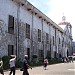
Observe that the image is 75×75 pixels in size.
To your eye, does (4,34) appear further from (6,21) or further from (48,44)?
(48,44)

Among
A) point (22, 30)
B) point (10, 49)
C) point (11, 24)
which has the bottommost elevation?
point (10, 49)

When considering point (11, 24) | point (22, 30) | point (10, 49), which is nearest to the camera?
Answer: point (10, 49)

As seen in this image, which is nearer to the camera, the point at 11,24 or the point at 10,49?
the point at 10,49

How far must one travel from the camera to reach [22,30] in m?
33.1

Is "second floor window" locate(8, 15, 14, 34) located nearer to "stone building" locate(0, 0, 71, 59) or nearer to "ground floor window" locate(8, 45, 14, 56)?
"stone building" locate(0, 0, 71, 59)

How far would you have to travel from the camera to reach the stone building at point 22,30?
1091 inches

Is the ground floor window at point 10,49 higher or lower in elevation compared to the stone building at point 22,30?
lower

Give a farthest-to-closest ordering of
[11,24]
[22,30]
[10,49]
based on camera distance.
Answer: [22,30]
[11,24]
[10,49]

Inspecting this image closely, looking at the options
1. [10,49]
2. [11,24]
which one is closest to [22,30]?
[11,24]

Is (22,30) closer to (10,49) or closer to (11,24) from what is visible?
(11,24)

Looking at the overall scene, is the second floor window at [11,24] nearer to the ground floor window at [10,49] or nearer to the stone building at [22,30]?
the stone building at [22,30]

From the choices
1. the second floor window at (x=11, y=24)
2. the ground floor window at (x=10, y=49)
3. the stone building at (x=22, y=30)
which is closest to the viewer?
the stone building at (x=22, y=30)

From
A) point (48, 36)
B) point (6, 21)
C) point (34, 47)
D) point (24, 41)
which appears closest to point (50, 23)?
point (48, 36)

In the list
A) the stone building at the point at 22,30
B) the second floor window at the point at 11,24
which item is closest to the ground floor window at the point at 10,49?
the stone building at the point at 22,30
